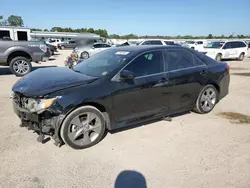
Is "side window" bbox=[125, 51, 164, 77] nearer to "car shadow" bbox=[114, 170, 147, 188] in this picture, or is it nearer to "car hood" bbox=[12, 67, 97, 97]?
"car hood" bbox=[12, 67, 97, 97]

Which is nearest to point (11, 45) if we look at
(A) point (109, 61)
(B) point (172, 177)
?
(A) point (109, 61)

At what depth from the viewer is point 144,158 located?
3.24 m

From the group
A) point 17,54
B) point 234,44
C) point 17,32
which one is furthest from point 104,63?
point 17,32

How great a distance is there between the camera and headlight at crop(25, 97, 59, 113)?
10.2 ft

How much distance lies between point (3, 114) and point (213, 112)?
16.2 feet

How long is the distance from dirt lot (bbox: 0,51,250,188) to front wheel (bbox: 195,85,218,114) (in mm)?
546

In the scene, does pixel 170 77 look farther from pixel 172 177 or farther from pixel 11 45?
pixel 11 45

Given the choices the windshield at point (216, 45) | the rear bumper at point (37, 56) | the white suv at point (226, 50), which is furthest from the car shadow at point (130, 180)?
the windshield at point (216, 45)

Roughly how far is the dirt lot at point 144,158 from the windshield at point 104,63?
1192 mm

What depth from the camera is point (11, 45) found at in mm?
9320

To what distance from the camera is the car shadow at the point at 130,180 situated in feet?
8.73

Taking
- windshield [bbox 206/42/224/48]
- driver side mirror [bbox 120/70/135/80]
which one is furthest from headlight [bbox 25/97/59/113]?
windshield [bbox 206/42/224/48]

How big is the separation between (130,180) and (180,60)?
9.04ft

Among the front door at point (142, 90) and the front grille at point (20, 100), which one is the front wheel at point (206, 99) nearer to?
the front door at point (142, 90)
